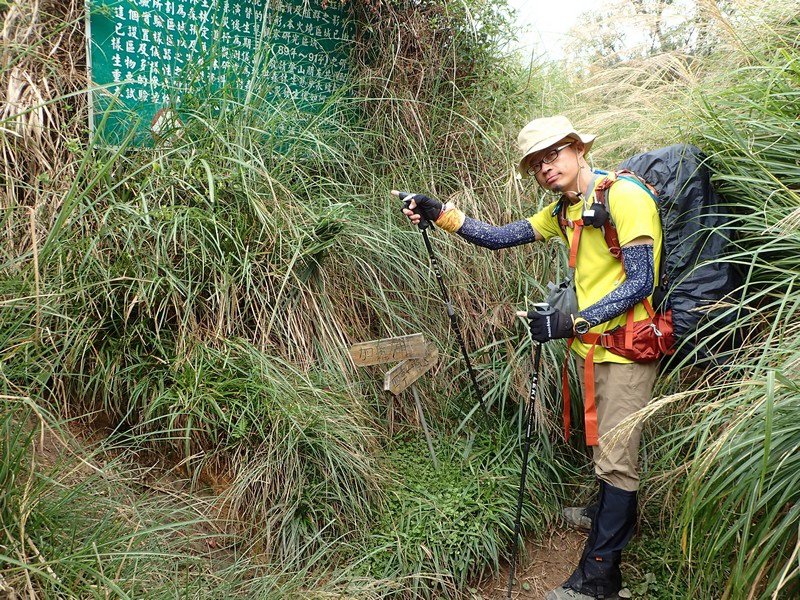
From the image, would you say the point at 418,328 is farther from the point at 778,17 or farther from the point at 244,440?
the point at 778,17

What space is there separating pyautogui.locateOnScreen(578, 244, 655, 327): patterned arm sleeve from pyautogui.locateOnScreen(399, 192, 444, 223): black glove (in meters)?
1.11

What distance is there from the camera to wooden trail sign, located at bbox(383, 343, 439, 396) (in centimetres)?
349

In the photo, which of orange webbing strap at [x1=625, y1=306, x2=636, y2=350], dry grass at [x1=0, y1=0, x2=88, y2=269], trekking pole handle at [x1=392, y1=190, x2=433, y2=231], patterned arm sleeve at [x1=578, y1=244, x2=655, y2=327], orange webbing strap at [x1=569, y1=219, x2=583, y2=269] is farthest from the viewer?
trekking pole handle at [x1=392, y1=190, x2=433, y2=231]

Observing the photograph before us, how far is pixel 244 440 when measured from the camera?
130 inches

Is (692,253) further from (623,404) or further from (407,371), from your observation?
(407,371)

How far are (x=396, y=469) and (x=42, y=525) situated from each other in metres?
2.02

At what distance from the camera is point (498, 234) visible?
148 inches

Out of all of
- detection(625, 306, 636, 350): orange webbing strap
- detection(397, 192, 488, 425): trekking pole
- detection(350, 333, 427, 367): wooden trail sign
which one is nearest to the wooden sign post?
detection(350, 333, 427, 367): wooden trail sign

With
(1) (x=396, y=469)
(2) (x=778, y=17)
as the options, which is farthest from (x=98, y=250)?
(2) (x=778, y=17)

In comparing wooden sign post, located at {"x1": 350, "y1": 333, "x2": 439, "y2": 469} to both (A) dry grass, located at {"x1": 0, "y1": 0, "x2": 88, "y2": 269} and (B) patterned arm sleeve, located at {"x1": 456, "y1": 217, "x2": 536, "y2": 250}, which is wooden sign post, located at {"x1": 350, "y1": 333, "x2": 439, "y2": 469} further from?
(A) dry grass, located at {"x1": 0, "y1": 0, "x2": 88, "y2": 269}

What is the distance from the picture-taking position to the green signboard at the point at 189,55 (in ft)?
12.5

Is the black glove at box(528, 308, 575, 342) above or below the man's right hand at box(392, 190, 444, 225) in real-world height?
below

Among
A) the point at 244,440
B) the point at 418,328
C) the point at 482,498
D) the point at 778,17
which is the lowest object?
the point at 482,498

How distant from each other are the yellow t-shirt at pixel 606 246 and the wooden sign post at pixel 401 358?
91cm
